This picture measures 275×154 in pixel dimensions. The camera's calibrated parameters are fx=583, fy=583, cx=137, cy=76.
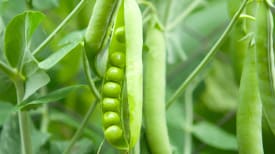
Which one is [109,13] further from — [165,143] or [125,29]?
[165,143]

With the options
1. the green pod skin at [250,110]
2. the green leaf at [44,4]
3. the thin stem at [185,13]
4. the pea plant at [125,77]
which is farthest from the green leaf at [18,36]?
the thin stem at [185,13]

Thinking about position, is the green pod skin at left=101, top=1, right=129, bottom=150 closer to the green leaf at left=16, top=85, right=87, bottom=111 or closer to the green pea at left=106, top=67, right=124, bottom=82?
the green pea at left=106, top=67, right=124, bottom=82

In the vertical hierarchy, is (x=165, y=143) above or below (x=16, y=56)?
below

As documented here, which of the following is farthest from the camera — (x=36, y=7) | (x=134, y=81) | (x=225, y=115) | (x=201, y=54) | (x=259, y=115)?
(x=201, y=54)

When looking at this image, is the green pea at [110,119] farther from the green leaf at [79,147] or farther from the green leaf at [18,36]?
the green leaf at [79,147]

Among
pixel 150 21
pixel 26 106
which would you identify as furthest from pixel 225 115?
pixel 26 106

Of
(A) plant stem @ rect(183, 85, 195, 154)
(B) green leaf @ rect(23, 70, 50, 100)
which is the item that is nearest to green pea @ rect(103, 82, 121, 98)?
(B) green leaf @ rect(23, 70, 50, 100)

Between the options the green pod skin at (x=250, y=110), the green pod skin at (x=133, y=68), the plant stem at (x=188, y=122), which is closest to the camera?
the green pod skin at (x=133, y=68)

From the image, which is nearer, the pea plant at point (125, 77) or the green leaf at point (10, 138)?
the pea plant at point (125, 77)
